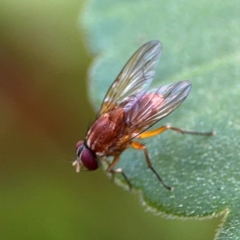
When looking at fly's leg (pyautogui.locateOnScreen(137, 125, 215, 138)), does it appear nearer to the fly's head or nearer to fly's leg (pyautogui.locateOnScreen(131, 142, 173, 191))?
fly's leg (pyautogui.locateOnScreen(131, 142, 173, 191))

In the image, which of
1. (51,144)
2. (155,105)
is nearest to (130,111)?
(155,105)

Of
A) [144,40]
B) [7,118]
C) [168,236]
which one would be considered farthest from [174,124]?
[7,118]

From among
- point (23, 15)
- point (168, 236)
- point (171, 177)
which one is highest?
point (23, 15)

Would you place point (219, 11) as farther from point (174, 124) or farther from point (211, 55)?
point (174, 124)

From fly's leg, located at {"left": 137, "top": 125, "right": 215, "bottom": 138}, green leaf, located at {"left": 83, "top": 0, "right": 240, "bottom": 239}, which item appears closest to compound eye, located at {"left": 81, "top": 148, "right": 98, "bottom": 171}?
green leaf, located at {"left": 83, "top": 0, "right": 240, "bottom": 239}

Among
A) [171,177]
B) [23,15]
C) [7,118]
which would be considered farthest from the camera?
[23,15]

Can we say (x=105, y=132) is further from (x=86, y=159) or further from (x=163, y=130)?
(x=163, y=130)
